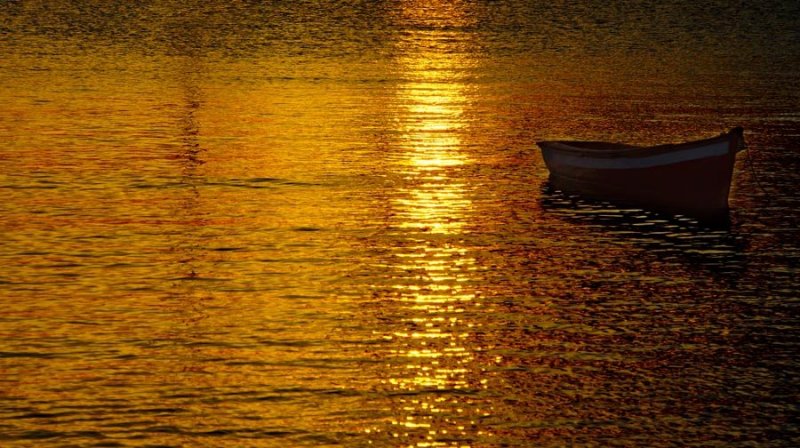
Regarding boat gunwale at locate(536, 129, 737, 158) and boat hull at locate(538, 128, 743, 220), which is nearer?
boat gunwale at locate(536, 129, 737, 158)

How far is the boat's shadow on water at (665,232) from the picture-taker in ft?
132

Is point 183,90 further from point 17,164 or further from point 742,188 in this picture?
point 742,188

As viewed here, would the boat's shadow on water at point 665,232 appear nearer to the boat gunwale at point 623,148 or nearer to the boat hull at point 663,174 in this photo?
the boat hull at point 663,174

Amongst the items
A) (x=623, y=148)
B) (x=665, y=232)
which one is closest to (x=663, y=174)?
(x=623, y=148)

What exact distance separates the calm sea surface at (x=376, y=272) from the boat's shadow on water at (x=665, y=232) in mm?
177

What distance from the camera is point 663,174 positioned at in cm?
4816

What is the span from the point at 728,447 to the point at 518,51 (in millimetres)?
94424

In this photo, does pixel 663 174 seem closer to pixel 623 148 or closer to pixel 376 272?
pixel 623 148

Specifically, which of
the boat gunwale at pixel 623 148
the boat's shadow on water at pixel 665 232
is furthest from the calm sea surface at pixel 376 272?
the boat gunwale at pixel 623 148

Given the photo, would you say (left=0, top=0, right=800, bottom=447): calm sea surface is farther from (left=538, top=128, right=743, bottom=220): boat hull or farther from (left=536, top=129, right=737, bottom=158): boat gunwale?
(left=536, top=129, right=737, bottom=158): boat gunwale

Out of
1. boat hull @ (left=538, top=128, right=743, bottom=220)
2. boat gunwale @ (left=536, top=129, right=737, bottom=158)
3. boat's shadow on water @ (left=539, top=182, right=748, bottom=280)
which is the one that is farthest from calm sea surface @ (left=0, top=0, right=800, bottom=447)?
boat gunwale @ (left=536, top=129, right=737, bottom=158)

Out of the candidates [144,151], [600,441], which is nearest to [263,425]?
[600,441]

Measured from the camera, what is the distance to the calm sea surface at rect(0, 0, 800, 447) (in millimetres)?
25844

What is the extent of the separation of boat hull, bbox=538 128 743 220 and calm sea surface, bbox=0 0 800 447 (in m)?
1.10
